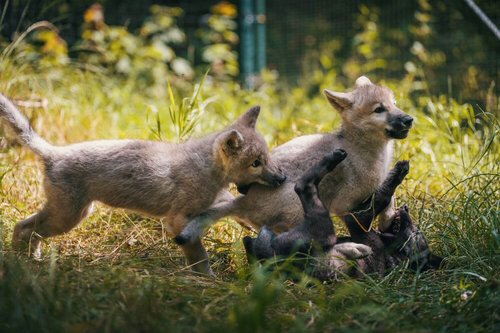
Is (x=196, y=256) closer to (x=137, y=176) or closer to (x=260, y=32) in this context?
(x=137, y=176)

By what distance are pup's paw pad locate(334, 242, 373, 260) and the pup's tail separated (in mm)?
2190

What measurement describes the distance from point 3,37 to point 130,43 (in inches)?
101

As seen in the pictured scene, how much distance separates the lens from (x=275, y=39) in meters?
11.1

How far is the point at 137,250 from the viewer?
4645 millimetres

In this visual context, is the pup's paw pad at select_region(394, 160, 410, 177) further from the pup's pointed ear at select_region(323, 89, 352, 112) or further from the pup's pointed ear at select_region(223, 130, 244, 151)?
the pup's pointed ear at select_region(223, 130, 244, 151)

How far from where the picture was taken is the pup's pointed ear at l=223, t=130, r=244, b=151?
4613 millimetres

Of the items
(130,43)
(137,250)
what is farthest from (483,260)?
(130,43)

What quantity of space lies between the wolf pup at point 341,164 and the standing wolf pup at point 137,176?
14cm

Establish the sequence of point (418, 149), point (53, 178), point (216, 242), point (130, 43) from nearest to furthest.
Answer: point (53, 178), point (216, 242), point (418, 149), point (130, 43)

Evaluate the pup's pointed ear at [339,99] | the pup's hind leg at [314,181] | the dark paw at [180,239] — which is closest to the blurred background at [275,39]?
the pup's pointed ear at [339,99]

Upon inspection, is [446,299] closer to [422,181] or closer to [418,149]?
[422,181]

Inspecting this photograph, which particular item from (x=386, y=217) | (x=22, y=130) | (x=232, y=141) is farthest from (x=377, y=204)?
(x=22, y=130)

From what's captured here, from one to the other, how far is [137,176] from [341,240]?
1528mm

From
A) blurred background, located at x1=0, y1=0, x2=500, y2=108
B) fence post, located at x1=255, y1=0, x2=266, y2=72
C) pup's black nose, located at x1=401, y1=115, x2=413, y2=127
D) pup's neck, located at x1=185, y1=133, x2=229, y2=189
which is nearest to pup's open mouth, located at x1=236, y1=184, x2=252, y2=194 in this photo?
pup's neck, located at x1=185, y1=133, x2=229, y2=189
